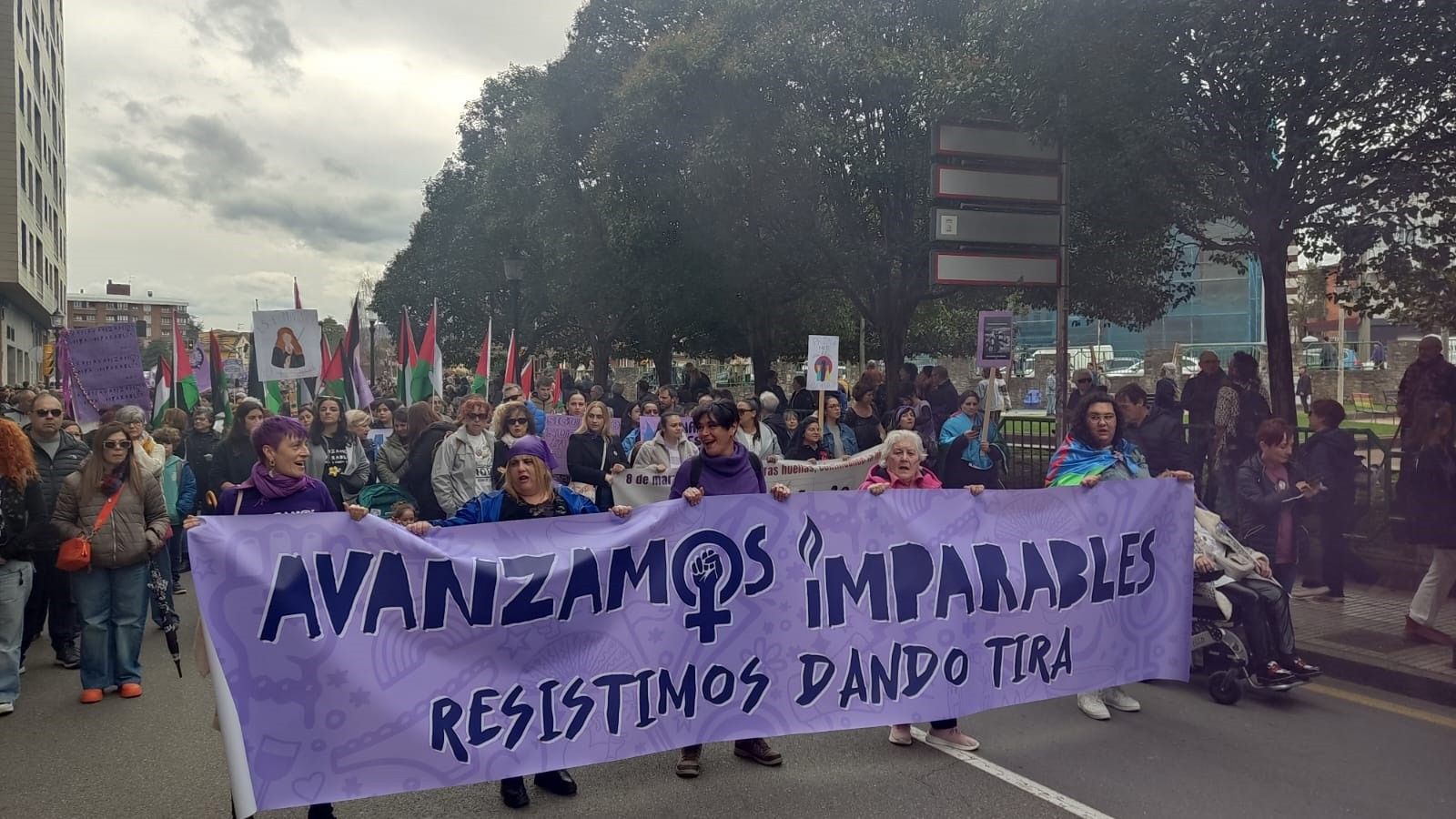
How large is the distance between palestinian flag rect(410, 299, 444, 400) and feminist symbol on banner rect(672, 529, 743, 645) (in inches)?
376

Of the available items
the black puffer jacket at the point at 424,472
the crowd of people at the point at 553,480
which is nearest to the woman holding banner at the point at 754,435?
the crowd of people at the point at 553,480

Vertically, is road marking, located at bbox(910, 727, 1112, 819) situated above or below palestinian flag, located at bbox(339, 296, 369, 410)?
below

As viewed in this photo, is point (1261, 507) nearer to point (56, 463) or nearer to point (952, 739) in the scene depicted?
point (952, 739)

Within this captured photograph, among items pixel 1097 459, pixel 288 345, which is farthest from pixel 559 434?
pixel 1097 459

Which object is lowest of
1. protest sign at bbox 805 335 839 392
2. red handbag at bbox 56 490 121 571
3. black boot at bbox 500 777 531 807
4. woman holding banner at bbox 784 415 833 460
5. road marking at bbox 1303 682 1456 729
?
road marking at bbox 1303 682 1456 729

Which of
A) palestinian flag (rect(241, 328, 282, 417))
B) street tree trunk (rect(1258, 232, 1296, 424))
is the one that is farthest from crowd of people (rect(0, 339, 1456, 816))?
palestinian flag (rect(241, 328, 282, 417))

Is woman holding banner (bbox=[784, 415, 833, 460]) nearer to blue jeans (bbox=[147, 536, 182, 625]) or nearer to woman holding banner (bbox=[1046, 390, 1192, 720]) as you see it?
woman holding banner (bbox=[1046, 390, 1192, 720])

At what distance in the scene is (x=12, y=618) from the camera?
5961 millimetres

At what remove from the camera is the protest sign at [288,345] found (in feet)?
38.4

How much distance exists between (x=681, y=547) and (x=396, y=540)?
119 cm

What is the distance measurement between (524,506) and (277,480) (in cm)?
106

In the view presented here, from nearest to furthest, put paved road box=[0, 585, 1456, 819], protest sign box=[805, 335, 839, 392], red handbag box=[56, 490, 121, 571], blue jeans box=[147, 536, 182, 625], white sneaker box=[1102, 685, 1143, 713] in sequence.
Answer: paved road box=[0, 585, 1456, 819] < white sneaker box=[1102, 685, 1143, 713] < red handbag box=[56, 490, 121, 571] < blue jeans box=[147, 536, 182, 625] < protest sign box=[805, 335, 839, 392]

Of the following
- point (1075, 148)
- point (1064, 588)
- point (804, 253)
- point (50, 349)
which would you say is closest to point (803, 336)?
point (804, 253)

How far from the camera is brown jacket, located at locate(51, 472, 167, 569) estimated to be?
598cm
